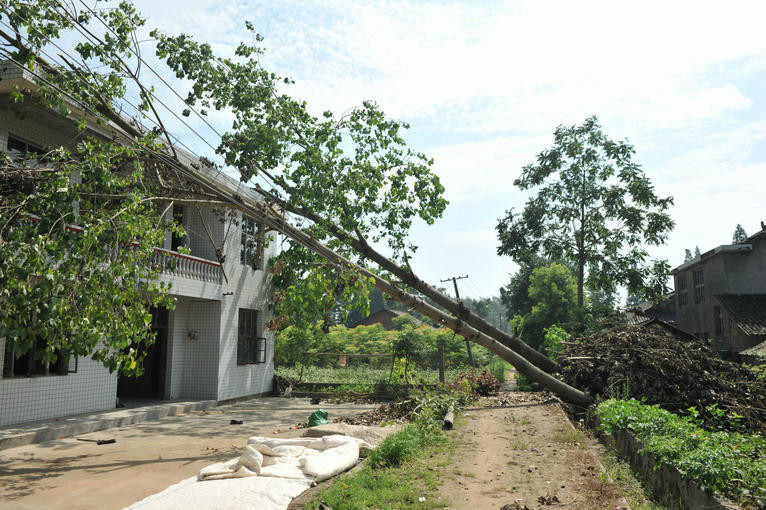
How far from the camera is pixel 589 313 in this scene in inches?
969

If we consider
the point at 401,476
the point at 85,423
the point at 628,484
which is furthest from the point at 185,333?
the point at 628,484

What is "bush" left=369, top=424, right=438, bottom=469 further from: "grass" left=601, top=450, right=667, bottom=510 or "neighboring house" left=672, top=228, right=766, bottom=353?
"neighboring house" left=672, top=228, right=766, bottom=353

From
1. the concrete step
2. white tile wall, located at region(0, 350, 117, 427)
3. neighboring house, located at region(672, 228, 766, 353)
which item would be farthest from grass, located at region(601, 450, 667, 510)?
neighboring house, located at region(672, 228, 766, 353)

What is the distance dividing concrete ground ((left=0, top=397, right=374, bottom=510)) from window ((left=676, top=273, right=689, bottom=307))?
898 inches

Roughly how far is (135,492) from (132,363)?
185 centimetres

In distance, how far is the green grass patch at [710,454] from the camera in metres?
4.90

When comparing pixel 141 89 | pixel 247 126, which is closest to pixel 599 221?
pixel 247 126

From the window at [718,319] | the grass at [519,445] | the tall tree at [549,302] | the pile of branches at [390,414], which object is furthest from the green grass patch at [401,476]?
the window at [718,319]

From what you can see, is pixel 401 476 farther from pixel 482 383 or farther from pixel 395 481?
pixel 482 383

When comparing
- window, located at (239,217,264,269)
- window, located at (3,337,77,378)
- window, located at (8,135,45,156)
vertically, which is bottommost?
window, located at (3,337,77,378)

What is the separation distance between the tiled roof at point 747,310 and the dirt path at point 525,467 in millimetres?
13048

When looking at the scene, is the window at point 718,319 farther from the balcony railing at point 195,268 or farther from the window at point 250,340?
the balcony railing at point 195,268

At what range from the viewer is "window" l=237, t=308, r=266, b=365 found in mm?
18672

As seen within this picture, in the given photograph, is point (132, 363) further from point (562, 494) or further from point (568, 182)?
point (568, 182)
